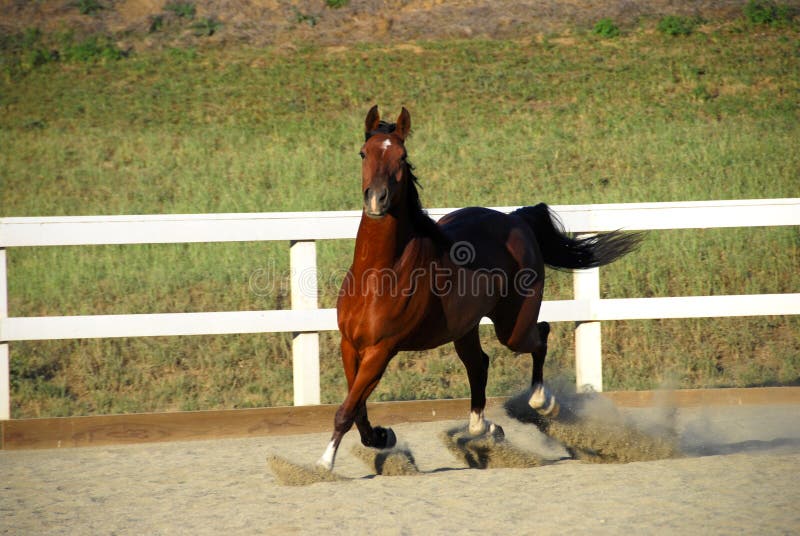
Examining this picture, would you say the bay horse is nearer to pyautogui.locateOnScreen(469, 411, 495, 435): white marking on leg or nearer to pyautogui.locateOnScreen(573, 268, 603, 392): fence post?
pyautogui.locateOnScreen(469, 411, 495, 435): white marking on leg

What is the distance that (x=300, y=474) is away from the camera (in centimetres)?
453

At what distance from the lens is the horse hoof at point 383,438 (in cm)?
490

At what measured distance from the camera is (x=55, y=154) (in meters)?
16.2

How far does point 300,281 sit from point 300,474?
78.1 inches

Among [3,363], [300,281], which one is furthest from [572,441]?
[3,363]

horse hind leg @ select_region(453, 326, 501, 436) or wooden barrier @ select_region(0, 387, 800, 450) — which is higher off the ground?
horse hind leg @ select_region(453, 326, 501, 436)

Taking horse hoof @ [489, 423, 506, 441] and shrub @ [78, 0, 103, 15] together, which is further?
shrub @ [78, 0, 103, 15]

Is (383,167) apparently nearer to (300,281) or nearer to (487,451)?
(487,451)

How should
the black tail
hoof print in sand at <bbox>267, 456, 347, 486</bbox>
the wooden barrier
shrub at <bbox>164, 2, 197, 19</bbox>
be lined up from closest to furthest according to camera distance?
hoof print in sand at <bbox>267, 456, 347, 486</bbox> → the wooden barrier → the black tail → shrub at <bbox>164, 2, 197, 19</bbox>

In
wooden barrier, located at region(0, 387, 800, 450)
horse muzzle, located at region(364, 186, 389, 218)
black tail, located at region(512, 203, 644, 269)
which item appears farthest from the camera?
black tail, located at region(512, 203, 644, 269)

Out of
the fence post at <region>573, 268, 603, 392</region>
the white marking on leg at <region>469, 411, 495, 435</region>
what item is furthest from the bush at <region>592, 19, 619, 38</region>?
the white marking on leg at <region>469, 411, 495, 435</region>

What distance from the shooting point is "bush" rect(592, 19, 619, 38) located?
22.6 m

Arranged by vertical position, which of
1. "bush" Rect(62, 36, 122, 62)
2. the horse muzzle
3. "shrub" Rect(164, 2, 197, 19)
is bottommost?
the horse muzzle

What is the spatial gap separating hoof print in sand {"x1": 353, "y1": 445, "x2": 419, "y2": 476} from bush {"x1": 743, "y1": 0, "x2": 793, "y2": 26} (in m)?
20.7
